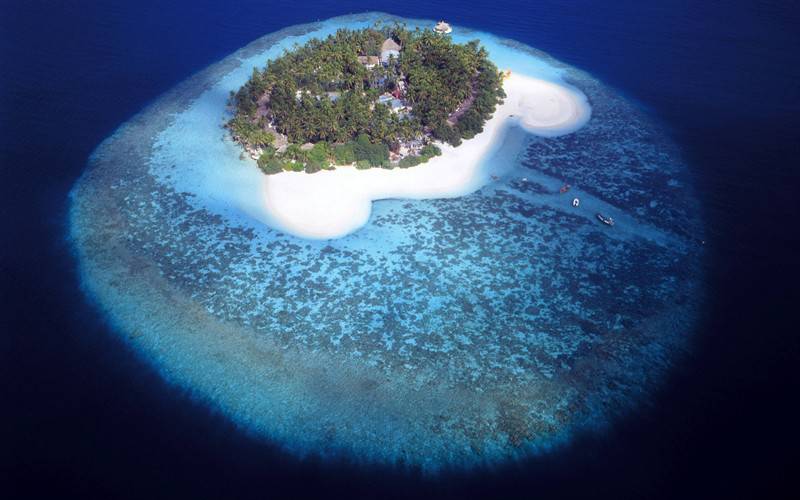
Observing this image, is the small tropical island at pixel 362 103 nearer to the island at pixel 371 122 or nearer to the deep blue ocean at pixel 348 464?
the island at pixel 371 122

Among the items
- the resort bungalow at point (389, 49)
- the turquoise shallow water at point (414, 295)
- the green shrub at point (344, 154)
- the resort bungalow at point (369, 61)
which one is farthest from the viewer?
the resort bungalow at point (389, 49)

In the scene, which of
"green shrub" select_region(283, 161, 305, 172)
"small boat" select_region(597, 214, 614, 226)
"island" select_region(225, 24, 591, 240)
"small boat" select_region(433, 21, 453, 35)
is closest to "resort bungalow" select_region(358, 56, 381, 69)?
"island" select_region(225, 24, 591, 240)

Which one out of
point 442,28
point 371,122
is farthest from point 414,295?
point 442,28

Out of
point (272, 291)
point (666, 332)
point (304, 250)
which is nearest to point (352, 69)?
point (304, 250)

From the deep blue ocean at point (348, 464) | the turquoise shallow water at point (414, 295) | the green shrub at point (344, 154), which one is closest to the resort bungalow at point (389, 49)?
the deep blue ocean at point (348, 464)

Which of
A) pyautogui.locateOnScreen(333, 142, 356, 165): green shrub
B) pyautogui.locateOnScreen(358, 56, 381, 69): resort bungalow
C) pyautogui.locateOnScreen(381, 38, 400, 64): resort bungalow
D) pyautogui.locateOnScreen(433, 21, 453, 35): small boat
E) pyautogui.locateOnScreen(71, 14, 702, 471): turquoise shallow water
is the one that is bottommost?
pyautogui.locateOnScreen(71, 14, 702, 471): turquoise shallow water

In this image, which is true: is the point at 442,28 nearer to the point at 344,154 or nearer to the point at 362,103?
the point at 362,103

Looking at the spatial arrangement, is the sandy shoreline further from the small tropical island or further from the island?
the small tropical island
